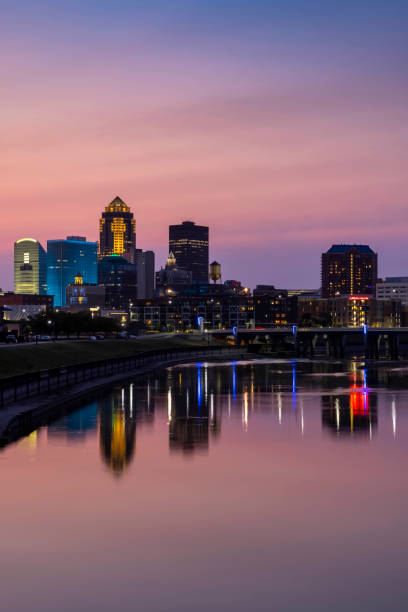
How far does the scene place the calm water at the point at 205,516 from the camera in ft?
48.3

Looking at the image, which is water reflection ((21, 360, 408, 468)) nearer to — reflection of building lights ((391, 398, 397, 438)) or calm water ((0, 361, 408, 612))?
reflection of building lights ((391, 398, 397, 438))

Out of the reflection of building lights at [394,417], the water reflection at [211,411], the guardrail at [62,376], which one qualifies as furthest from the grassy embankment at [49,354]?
the reflection of building lights at [394,417]

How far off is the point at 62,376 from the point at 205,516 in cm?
4401

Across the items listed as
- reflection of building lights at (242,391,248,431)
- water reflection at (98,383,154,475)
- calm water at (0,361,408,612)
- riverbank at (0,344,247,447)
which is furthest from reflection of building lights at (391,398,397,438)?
riverbank at (0,344,247,447)

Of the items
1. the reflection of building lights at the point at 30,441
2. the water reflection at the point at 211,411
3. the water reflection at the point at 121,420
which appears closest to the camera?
the water reflection at the point at 121,420

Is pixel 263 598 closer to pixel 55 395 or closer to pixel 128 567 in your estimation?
pixel 128 567

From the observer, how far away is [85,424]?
128 feet

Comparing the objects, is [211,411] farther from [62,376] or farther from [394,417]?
[62,376]

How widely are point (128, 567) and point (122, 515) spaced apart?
4336mm

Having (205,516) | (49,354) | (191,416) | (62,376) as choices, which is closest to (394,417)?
(191,416)

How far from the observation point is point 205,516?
2047cm

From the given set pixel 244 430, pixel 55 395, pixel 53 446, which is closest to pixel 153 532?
pixel 53 446

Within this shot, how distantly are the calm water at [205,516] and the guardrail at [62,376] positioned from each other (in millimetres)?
4827

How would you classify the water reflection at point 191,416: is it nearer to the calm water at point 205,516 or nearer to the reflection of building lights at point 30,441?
the calm water at point 205,516
